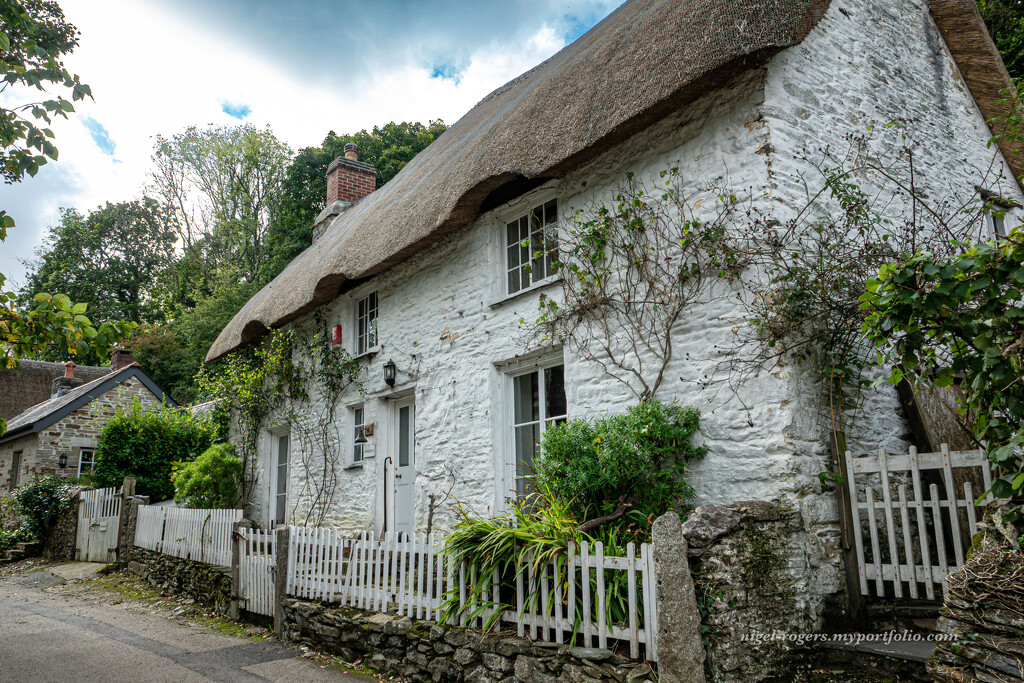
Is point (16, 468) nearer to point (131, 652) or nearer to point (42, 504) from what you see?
point (42, 504)

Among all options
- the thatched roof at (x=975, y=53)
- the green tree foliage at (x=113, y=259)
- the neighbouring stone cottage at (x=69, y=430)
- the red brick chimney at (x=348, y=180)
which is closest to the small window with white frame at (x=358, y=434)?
the red brick chimney at (x=348, y=180)

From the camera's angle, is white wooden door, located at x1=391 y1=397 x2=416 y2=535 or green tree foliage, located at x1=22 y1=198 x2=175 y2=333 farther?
green tree foliage, located at x1=22 y1=198 x2=175 y2=333

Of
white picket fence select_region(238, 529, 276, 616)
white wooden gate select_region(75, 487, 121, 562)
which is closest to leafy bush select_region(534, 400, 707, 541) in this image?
white picket fence select_region(238, 529, 276, 616)

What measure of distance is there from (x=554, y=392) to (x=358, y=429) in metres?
3.98

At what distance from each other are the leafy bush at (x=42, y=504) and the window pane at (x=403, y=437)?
8.71 metres

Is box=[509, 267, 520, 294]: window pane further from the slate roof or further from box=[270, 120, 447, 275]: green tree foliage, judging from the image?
box=[270, 120, 447, 275]: green tree foliage

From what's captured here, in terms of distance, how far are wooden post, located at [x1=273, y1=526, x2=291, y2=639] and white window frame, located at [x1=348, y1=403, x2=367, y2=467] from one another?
2368 millimetres

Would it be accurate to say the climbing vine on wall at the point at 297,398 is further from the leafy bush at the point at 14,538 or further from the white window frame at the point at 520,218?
the leafy bush at the point at 14,538

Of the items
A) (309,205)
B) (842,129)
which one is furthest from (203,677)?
(309,205)

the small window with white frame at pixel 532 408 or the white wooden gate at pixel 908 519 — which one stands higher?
the small window with white frame at pixel 532 408

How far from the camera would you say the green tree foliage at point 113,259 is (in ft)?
93.3

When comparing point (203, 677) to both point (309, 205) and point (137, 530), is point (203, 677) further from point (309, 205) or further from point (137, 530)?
point (309, 205)

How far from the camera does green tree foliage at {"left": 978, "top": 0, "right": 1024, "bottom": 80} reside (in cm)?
1135

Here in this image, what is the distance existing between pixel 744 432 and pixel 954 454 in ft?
4.29
